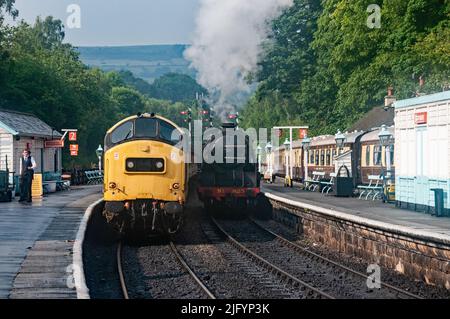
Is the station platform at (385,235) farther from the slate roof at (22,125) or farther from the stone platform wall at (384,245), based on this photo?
the slate roof at (22,125)

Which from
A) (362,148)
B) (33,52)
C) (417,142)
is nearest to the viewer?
(417,142)

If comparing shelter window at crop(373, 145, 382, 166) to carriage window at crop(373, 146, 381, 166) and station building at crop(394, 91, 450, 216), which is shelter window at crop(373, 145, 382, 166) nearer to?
carriage window at crop(373, 146, 381, 166)

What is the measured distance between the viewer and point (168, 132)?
67.2 ft

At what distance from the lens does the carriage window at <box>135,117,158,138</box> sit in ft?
66.6

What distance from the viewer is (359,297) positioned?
13641 mm

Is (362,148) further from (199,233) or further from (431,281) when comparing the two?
(431,281)

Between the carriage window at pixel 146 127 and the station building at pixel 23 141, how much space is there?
11.3 metres

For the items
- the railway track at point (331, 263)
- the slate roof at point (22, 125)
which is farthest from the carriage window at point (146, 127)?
the slate roof at point (22, 125)

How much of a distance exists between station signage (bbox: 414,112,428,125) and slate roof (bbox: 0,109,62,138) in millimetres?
17403

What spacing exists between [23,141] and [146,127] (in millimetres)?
17153

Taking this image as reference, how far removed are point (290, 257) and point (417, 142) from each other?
7204 mm

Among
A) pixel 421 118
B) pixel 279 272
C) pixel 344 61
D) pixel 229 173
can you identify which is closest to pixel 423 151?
pixel 421 118

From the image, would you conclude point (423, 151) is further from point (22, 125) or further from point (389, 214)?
point (22, 125)
